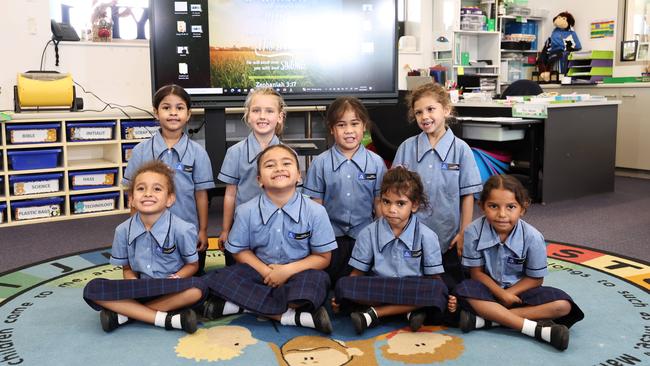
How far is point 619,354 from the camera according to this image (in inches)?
72.0

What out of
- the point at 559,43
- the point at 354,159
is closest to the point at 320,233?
the point at 354,159

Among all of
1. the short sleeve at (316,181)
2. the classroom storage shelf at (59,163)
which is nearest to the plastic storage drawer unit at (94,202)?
the classroom storage shelf at (59,163)

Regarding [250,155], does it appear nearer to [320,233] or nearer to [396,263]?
[320,233]

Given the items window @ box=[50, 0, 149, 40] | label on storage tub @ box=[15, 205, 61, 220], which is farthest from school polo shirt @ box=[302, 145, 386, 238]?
window @ box=[50, 0, 149, 40]

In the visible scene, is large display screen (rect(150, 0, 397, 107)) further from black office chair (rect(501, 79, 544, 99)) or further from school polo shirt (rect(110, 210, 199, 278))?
black office chair (rect(501, 79, 544, 99))

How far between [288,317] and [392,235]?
45 centimetres

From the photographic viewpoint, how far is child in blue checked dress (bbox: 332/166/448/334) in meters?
2.03

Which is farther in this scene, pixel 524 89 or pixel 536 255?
pixel 524 89

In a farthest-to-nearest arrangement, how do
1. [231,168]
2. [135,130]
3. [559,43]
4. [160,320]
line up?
[559,43] → [135,130] → [231,168] → [160,320]

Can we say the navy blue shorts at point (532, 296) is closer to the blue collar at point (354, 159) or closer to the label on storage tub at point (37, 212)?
the blue collar at point (354, 159)

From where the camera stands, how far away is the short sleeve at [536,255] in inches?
81.1

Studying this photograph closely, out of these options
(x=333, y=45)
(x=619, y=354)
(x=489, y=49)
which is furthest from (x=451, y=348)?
(x=489, y=49)

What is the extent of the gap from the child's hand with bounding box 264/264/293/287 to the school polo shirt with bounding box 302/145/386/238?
1.33 ft

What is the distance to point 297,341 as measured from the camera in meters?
1.95
